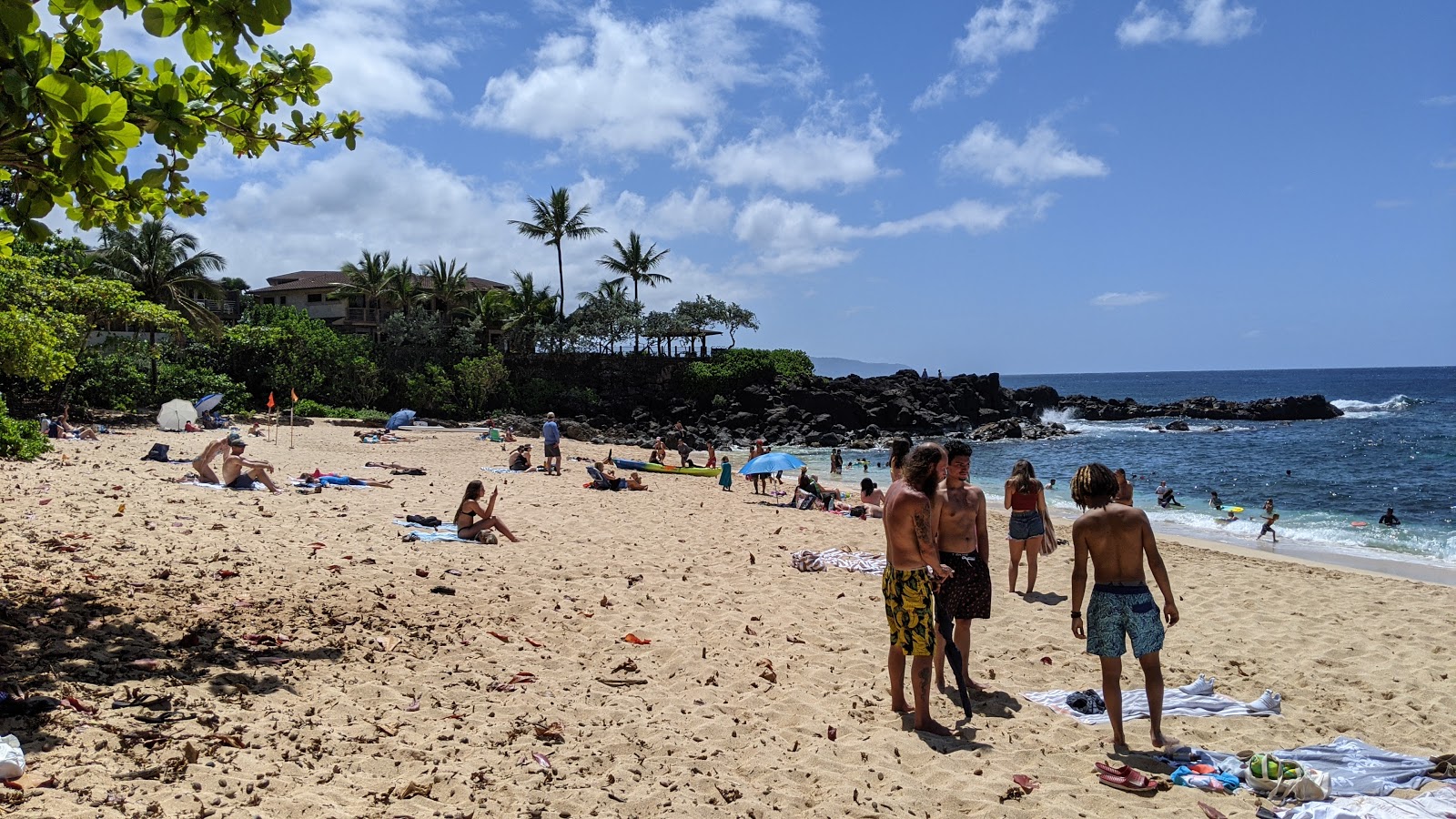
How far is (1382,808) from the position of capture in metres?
4.07

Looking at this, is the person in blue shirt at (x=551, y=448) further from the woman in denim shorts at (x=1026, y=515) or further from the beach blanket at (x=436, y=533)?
the woman in denim shorts at (x=1026, y=515)

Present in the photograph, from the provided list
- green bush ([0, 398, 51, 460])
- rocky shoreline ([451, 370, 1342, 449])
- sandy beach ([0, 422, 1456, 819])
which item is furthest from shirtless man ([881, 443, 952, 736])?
rocky shoreline ([451, 370, 1342, 449])

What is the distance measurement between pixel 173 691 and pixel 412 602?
2417mm

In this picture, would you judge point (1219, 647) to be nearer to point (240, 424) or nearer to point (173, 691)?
point (173, 691)

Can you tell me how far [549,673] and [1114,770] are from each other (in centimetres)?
360

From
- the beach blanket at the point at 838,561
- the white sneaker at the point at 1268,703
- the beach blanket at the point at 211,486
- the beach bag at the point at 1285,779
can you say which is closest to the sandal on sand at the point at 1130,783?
the beach bag at the point at 1285,779

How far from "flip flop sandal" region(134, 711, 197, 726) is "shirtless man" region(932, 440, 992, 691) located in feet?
14.5

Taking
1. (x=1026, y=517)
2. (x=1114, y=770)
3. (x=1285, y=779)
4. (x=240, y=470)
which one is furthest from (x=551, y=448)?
(x=1285, y=779)

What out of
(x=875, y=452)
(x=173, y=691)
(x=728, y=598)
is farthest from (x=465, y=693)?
(x=875, y=452)

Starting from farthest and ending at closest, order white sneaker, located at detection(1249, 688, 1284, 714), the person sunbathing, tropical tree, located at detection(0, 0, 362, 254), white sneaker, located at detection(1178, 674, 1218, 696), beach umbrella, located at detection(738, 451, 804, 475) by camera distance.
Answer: beach umbrella, located at detection(738, 451, 804, 475)
the person sunbathing
white sneaker, located at detection(1178, 674, 1218, 696)
white sneaker, located at detection(1249, 688, 1284, 714)
tropical tree, located at detection(0, 0, 362, 254)

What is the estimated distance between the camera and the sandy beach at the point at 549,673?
4.08m

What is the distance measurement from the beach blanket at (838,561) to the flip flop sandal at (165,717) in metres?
6.70

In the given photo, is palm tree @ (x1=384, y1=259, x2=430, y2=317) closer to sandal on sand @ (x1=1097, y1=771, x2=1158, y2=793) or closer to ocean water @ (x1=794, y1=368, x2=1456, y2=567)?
ocean water @ (x1=794, y1=368, x2=1456, y2=567)

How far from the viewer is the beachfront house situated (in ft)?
160
